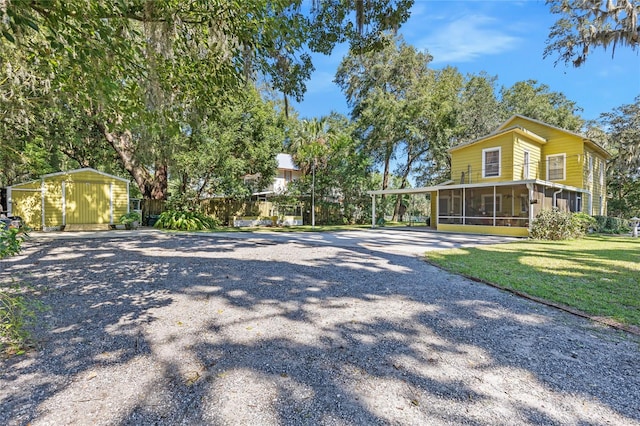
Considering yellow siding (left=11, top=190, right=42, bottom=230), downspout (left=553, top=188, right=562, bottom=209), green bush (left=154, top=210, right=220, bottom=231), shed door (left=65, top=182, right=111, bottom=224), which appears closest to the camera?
yellow siding (left=11, top=190, right=42, bottom=230)

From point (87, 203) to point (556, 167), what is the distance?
75.0ft

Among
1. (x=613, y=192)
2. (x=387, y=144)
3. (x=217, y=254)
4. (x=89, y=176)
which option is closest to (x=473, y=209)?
(x=387, y=144)

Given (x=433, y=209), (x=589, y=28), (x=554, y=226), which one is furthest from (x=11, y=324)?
(x=433, y=209)

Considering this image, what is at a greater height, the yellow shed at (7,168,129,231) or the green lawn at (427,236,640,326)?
the yellow shed at (7,168,129,231)

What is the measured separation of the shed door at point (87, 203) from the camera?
529 inches

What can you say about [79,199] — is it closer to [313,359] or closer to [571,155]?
[313,359]

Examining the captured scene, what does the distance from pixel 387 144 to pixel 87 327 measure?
876 inches

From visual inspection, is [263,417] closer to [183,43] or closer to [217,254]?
[183,43]

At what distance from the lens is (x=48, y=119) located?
11492 millimetres

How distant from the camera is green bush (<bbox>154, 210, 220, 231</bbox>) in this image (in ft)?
48.9

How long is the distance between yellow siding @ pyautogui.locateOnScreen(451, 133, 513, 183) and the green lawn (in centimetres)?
788

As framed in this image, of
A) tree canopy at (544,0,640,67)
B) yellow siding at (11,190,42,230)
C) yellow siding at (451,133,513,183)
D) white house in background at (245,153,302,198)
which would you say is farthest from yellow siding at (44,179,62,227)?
tree canopy at (544,0,640,67)

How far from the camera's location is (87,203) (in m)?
13.8

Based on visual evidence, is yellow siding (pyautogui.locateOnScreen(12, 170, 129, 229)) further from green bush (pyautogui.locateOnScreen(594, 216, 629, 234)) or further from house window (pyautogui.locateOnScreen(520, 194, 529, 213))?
green bush (pyautogui.locateOnScreen(594, 216, 629, 234))
